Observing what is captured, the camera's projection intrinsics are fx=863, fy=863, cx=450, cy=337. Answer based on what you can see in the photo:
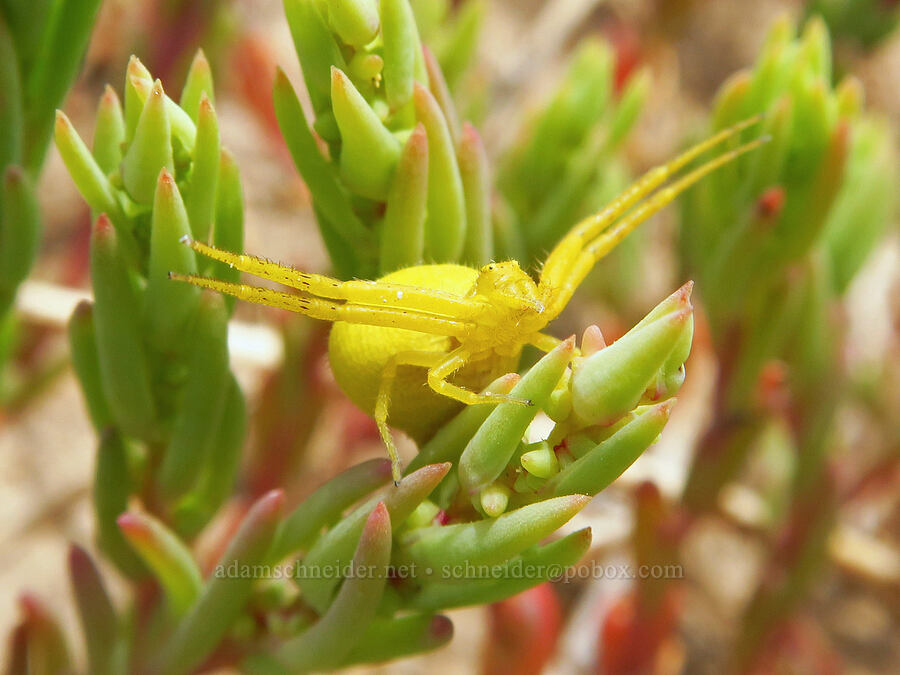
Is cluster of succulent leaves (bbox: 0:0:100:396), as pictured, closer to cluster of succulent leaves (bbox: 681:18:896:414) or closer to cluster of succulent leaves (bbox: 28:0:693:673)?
cluster of succulent leaves (bbox: 28:0:693:673)

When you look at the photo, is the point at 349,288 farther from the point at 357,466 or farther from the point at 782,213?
the point at 782,213

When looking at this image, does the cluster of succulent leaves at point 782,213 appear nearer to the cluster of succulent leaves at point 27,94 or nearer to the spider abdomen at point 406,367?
the spider abdomen at point 406,367

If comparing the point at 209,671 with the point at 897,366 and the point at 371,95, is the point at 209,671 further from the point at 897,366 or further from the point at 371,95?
the point at 897,366

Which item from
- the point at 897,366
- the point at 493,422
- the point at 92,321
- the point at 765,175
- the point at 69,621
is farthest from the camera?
the point at 897,366

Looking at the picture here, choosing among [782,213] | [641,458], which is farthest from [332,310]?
[641,458]

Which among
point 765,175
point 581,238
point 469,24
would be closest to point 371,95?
point 581,238

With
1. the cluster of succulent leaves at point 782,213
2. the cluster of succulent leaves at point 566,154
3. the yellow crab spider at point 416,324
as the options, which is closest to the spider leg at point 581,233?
the yellow crab spider at point 416,324

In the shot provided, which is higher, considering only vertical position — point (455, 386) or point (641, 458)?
point (641, 458)
